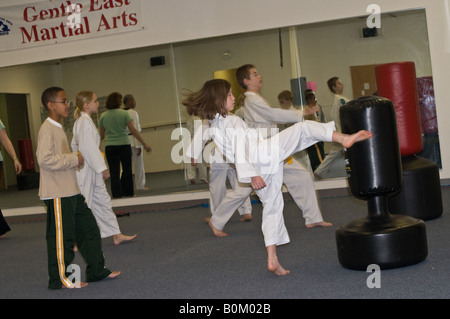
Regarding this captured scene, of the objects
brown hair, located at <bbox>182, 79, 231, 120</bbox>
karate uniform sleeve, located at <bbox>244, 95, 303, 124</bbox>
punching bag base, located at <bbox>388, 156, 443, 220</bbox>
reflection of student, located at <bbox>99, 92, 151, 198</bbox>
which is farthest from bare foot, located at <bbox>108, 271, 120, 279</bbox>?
reflection of student, located at <bbox>99, 92, 151, 198</bbox>

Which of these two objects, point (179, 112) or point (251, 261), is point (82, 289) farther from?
point (179, 112)

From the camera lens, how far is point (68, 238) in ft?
13.9

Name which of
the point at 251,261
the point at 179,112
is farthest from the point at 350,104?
the point at 179,112

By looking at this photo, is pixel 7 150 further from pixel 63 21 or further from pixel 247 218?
pixel 63 21

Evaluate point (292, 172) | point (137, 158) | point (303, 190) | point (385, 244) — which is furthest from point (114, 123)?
point (385, 244)

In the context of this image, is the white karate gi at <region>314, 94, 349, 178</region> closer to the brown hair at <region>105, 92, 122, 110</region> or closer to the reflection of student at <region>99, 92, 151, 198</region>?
the reflection of student at <region>99, 92, 151, 198</region>

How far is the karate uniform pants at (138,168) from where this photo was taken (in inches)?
346

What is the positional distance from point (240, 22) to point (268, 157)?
434 centimetres

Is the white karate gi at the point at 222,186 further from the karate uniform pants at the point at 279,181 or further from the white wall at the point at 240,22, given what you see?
the white wall at the point at 240,22

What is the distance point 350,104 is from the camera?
404cm

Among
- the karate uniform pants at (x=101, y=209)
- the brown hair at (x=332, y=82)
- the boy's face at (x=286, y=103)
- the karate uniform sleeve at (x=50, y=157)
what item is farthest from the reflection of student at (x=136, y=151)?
the karate uniform sleeve at (x=50, y=157)

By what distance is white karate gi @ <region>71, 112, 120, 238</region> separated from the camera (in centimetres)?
548
